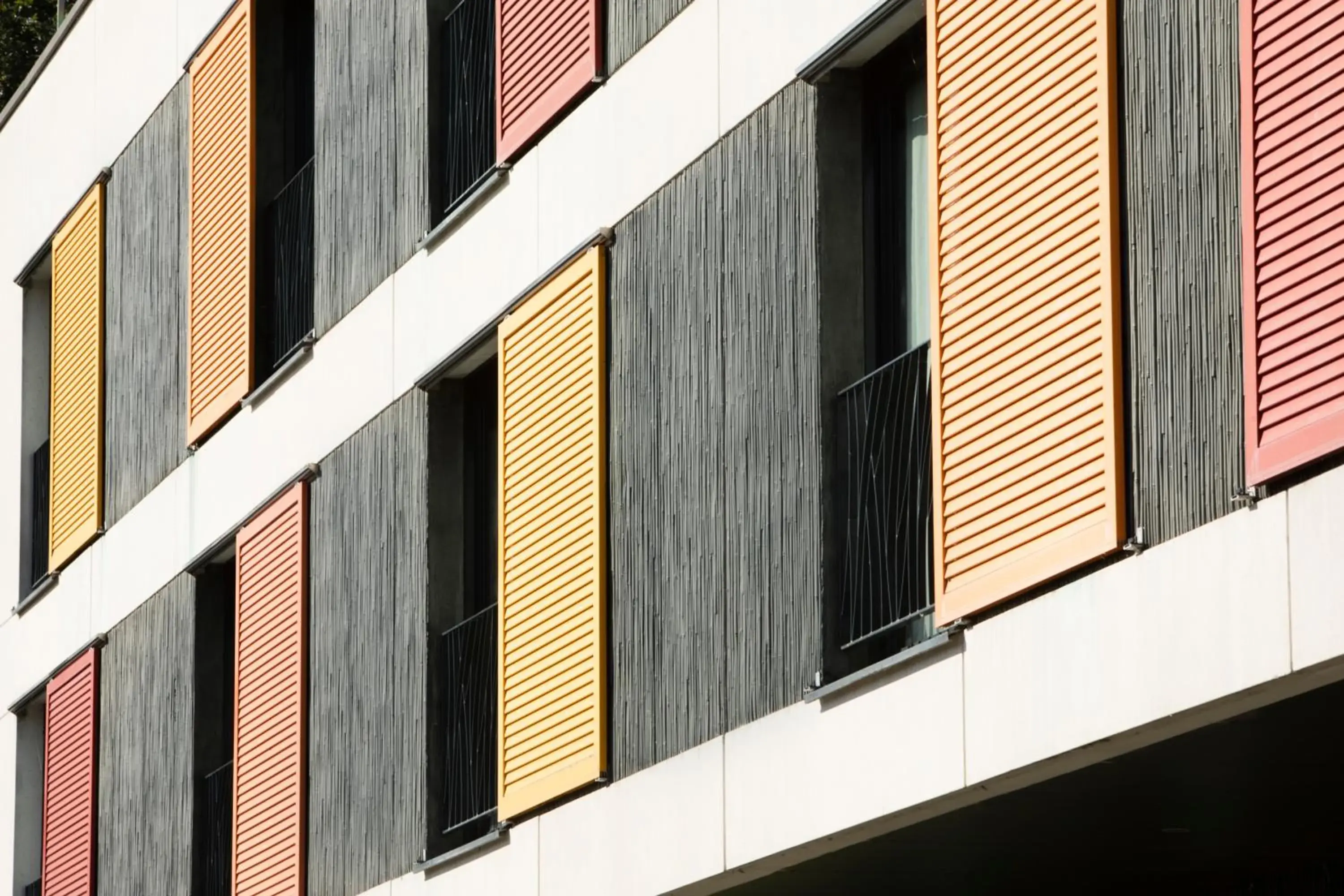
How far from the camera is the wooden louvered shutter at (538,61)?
16094 millimetres

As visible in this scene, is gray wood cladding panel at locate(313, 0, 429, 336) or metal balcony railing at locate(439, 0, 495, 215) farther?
gray wood cladding panel at locate(313, 0, 429, 336)

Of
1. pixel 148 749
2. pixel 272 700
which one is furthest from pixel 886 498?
pixel 148 749

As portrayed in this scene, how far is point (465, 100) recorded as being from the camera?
1809 cm

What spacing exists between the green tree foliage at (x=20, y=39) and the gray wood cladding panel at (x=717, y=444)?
3438 cm

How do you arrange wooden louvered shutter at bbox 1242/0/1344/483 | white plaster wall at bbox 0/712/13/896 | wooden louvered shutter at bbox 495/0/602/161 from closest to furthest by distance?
wooden louvered shutter at bbox 1242/0/1344/483, wooden louvered shutter at bbox 495/0/602/161, white plaster wall at bbox 0/712/13/896

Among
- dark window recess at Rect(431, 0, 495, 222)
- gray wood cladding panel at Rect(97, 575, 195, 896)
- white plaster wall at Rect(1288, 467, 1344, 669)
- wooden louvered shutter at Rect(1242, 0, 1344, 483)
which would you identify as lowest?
white plaster wall at Rect(1288, 467, 1344, 669)

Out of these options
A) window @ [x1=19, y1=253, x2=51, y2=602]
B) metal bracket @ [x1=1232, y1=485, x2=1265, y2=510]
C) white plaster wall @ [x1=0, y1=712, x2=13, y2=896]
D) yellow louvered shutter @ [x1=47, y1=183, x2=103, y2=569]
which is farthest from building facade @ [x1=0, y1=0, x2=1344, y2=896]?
window @ [x1=19, y1=253, x2=51, y2=602]

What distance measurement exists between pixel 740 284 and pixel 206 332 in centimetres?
854

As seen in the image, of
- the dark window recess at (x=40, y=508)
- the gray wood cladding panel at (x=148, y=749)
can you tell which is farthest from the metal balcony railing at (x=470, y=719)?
the dark window recess at (x=40, y=508)

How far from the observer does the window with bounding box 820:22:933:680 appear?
509 inches

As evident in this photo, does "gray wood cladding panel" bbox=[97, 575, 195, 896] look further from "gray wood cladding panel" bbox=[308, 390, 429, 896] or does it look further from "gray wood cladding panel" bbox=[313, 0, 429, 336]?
"gray wood cladding panel" bbox=[313, 0, 429, 336]

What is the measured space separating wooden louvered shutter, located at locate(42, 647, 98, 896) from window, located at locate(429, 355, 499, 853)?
23.6 feet

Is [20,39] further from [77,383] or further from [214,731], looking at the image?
[214,731]

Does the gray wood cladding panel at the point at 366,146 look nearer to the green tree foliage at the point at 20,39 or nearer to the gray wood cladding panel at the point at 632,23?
the gray wood cladding panel at the point at 632,23
